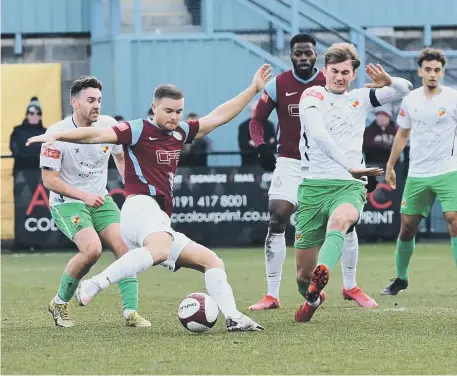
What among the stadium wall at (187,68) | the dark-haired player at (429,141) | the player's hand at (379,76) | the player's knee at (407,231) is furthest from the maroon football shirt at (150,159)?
the stadium wall at (187,68)

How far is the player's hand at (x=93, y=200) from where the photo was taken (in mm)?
9180

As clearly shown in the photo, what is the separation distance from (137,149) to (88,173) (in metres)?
1.03

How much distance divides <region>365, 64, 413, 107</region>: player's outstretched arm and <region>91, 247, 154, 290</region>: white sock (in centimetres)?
233

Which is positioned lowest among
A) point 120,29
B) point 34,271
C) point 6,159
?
point 34,271

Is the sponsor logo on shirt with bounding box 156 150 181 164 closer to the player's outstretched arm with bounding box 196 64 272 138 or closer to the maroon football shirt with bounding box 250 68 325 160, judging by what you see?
A: the player's outstretched arm with bounding box 196 64 272 138

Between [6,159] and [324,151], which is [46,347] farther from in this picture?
[6,159]

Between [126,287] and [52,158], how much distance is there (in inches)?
46.2

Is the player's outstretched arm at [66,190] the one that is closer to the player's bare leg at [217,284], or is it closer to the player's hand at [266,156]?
the player's bare leg at [217,284]

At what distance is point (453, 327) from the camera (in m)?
8.91

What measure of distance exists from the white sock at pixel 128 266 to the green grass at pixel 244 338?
429 mm

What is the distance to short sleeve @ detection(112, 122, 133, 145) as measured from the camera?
29.3 feet

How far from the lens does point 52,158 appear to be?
973 cm

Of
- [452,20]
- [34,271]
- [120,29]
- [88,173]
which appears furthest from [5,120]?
[88,173]

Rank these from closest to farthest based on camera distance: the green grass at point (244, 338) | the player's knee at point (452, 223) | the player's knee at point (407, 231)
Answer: the green grass at point (244, 338) → the player's knee at point (452, 223) → the player's knee at point (407, 231)
